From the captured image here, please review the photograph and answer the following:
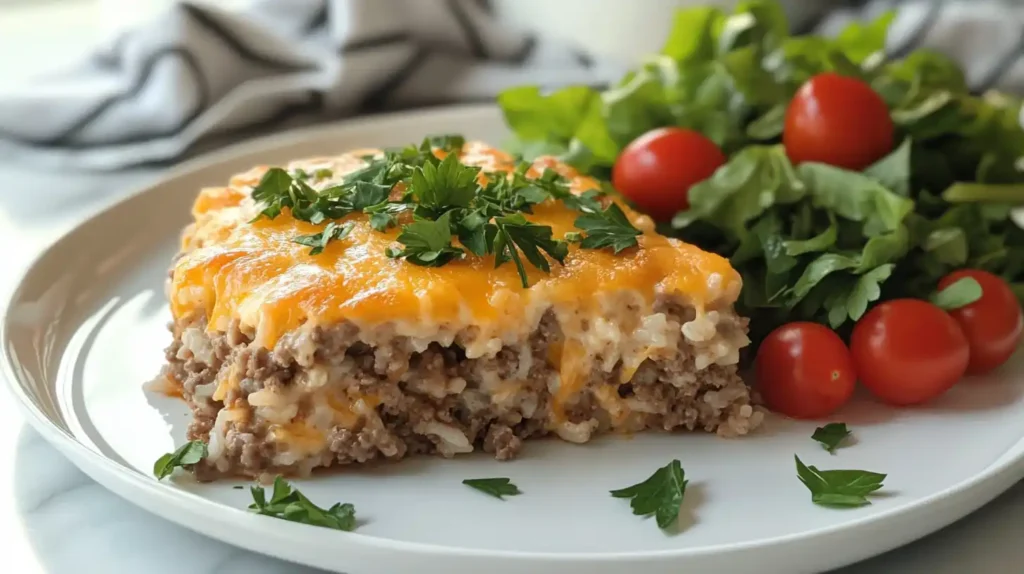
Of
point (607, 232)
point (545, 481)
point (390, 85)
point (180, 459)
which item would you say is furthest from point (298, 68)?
point (545, 481)

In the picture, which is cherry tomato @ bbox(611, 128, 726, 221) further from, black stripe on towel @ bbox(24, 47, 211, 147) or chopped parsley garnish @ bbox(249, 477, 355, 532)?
black stripe on towel @ bbox(24, 47, 211, 147)

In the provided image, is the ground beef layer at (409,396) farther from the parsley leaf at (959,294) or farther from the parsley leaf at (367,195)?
the parsley leaf at (959,294)

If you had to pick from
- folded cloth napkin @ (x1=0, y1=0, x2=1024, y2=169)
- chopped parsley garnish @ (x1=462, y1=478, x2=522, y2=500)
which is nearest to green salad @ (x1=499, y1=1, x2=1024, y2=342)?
folded cloth napkin @ (x1=0, y1=0, x2=1024, y2=169)

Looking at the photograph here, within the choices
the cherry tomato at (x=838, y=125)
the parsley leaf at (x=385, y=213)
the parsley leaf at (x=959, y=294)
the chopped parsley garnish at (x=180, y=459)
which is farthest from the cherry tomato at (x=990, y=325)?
the chopped parsley garnish at (x=180, y=459)

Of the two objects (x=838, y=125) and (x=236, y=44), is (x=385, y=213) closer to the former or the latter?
(x=838, y=125)

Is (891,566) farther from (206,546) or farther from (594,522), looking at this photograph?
(206,546)
